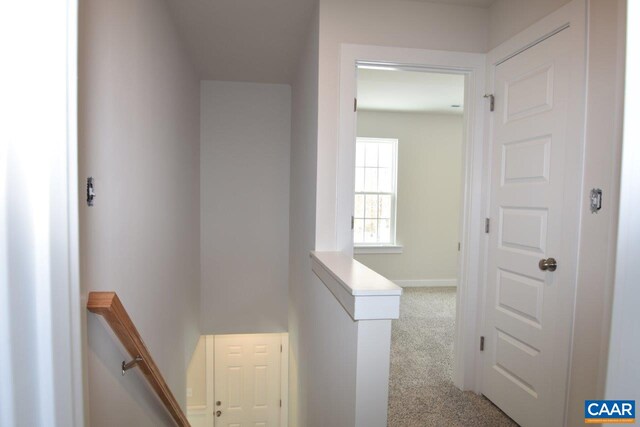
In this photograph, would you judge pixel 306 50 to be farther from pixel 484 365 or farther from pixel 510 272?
pixel 484 365

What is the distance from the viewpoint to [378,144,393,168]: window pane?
19.2 ft

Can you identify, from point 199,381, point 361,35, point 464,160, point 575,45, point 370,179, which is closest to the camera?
point 575,45

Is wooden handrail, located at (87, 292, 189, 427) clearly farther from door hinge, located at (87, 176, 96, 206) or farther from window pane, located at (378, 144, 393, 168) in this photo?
window pane, located at (378, 144, 393, 168)

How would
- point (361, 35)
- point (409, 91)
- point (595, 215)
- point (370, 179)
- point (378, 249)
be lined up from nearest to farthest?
point (595, 215), point (361, 35), point (409, 91), point (378, 249), point (370, 179)

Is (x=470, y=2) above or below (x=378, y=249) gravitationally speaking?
above

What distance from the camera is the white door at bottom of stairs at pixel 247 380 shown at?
5180 mm

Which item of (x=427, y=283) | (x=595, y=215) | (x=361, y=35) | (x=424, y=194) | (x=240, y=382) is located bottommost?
(x=240, y=382)

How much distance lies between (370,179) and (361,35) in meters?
3.59

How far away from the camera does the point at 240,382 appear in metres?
5.26

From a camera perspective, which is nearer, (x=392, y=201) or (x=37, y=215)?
(x=37, y=215)

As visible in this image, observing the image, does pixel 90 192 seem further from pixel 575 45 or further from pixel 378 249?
pixel 378 249

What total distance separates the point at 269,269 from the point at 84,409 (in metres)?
4.05

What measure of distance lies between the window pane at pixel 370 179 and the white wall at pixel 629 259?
5478mm

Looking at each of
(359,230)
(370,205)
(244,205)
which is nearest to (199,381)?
(244,205)
